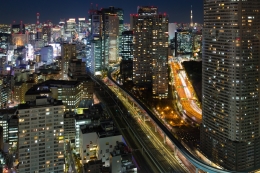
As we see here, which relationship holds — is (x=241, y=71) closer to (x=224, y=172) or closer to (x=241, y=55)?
(x=241, y=55)

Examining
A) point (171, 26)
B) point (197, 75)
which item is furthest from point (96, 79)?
point (171, 26)

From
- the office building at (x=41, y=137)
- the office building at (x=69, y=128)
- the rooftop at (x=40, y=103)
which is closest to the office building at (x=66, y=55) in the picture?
the office building at (x=69, y=128)

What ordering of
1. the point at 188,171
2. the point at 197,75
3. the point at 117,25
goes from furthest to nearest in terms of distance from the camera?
the point at 117,25, the point at 197,75, the point at 188,171

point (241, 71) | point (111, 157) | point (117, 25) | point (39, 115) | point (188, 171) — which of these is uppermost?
point (117, 25)

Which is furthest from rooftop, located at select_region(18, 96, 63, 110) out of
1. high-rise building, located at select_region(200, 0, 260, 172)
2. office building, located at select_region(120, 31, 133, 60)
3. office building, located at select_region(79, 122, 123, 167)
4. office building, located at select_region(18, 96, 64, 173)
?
office building, located at select_region(120, 31, 133, 60)

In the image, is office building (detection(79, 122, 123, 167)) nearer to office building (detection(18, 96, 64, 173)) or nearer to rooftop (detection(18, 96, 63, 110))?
office building (detection(18, 96, 64, 173))

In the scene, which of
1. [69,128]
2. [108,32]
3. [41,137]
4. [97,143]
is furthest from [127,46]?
[41,137]

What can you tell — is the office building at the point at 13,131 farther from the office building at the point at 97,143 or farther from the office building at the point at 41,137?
the office building at the point at 41,137
